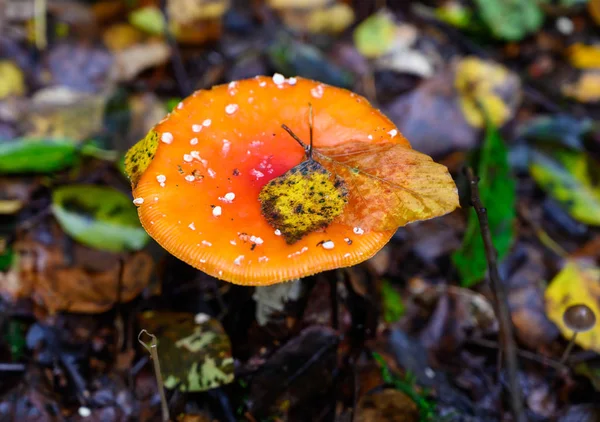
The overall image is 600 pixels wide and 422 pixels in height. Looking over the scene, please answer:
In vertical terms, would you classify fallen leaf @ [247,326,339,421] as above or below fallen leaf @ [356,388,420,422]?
above

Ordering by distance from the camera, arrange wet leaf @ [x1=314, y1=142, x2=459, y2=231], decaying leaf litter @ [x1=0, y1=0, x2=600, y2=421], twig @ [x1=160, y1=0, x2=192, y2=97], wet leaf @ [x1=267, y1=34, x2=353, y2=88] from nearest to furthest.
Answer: wet leaf @ [x1=314, y1=142, x2=459, y2=231] < decaying leaf litter @ [x1=0, y1=0, x2=600, y2=421] < wet leaf @ [x1=267, y1=34, x2=353, y2=88] < twig @ [x1=160, y1=0, x2=192, y2=97]

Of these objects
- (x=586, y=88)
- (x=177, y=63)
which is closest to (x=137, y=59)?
(x=177, y=63)

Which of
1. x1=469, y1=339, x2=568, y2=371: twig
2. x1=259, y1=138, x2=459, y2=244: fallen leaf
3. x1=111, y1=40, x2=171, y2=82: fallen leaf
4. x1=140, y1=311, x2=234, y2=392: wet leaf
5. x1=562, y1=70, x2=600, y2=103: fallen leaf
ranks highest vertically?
x1=259, y1=138, x2=459, y2=244: fallen leaf

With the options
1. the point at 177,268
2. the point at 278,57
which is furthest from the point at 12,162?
the point at 278,57

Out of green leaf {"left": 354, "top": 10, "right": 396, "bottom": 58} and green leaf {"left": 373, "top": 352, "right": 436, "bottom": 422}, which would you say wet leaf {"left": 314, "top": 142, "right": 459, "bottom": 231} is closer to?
green leaf {"left": 373, "top": 352, "right": 436, "bottom": 422}

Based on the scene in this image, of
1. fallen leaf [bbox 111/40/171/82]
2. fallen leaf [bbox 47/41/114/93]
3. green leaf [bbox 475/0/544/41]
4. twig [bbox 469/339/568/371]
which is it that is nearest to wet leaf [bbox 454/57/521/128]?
green leaf [bbox 475/0/544/41]

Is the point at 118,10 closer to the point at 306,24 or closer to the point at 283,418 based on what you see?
the point at 306,24
